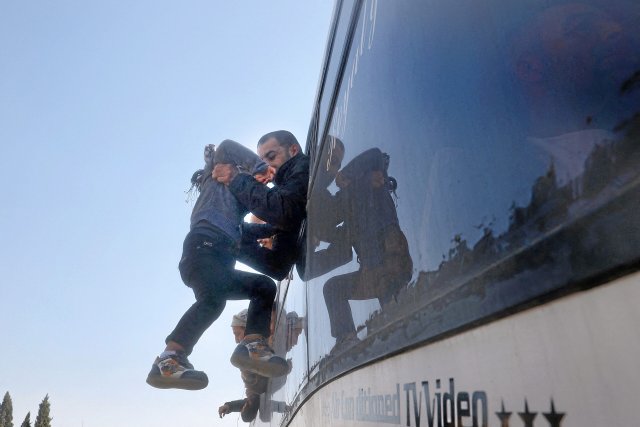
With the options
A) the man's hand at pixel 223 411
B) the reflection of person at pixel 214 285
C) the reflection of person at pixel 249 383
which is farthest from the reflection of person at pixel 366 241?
the man's hand at pixel 223 411

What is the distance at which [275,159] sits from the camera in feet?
10.3

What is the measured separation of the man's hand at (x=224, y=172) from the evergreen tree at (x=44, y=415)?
61.8 metres

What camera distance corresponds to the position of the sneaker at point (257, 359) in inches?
103

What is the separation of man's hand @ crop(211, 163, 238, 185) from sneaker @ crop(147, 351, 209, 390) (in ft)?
3.02

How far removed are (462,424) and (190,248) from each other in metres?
2.45

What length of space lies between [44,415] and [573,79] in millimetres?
65080

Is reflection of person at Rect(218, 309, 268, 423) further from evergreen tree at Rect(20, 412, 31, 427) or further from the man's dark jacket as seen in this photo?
evergreen tree at Rect(20, 412, 31, 427)

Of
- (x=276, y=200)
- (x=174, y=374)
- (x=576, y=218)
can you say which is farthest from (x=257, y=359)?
(x=576, y=218)

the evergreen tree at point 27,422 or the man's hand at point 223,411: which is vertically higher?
the man's hand at point 223,411

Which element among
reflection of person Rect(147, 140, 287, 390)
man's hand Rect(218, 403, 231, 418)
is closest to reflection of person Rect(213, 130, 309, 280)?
reflection of person Rect(147, 140, 287, 390)

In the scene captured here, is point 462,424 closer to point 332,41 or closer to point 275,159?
point 332,41

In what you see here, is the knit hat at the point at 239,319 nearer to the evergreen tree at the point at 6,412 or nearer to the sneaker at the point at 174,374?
the sneaker at the point at 174,374

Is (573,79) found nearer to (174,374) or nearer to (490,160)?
(490,160)

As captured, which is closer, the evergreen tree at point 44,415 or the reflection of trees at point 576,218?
the reflection of trees at point 576,218
